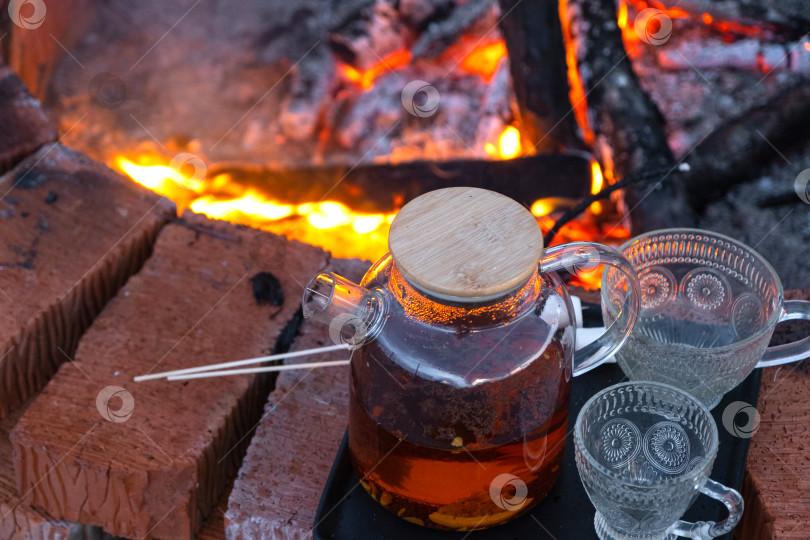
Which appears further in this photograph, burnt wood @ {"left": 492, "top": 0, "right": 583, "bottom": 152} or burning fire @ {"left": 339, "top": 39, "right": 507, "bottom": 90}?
burning fire @ {"left": 339, "top": 39, "right": 507, "bottom": 90}

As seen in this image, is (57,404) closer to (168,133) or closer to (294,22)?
(168,133)

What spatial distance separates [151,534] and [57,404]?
0.89 feet

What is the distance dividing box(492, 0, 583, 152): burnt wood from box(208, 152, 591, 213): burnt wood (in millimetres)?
93

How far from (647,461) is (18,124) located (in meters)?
1.47

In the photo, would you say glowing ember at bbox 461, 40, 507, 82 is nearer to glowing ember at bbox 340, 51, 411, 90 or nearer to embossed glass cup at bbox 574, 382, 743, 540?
glowing ember at bbox 340, 51, 411, 90

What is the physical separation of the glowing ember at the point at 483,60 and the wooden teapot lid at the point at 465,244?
162cm

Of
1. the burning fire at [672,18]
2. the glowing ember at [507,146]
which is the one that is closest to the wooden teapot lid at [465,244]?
the glowing ember at [507,146]

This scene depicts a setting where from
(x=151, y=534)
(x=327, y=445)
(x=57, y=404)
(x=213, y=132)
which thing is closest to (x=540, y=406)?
(x=327, y=445)

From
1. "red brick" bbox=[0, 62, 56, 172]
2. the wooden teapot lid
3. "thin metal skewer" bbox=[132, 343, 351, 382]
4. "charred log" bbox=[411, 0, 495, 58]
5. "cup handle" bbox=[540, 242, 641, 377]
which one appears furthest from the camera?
"charred log" bbox=[411, 0, 495, 58]

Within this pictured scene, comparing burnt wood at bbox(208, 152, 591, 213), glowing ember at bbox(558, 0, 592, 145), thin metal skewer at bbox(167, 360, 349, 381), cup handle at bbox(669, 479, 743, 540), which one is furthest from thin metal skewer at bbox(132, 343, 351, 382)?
glowing ember at bbox(558, 0, 592, 145)

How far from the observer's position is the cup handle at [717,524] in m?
1.12

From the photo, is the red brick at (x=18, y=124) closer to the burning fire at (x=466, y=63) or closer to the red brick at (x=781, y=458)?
the burning fire at (x=466, y=63)

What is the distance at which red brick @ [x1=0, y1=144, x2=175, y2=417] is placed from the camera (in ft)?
5.08

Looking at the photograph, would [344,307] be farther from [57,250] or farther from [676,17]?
[676,17]
